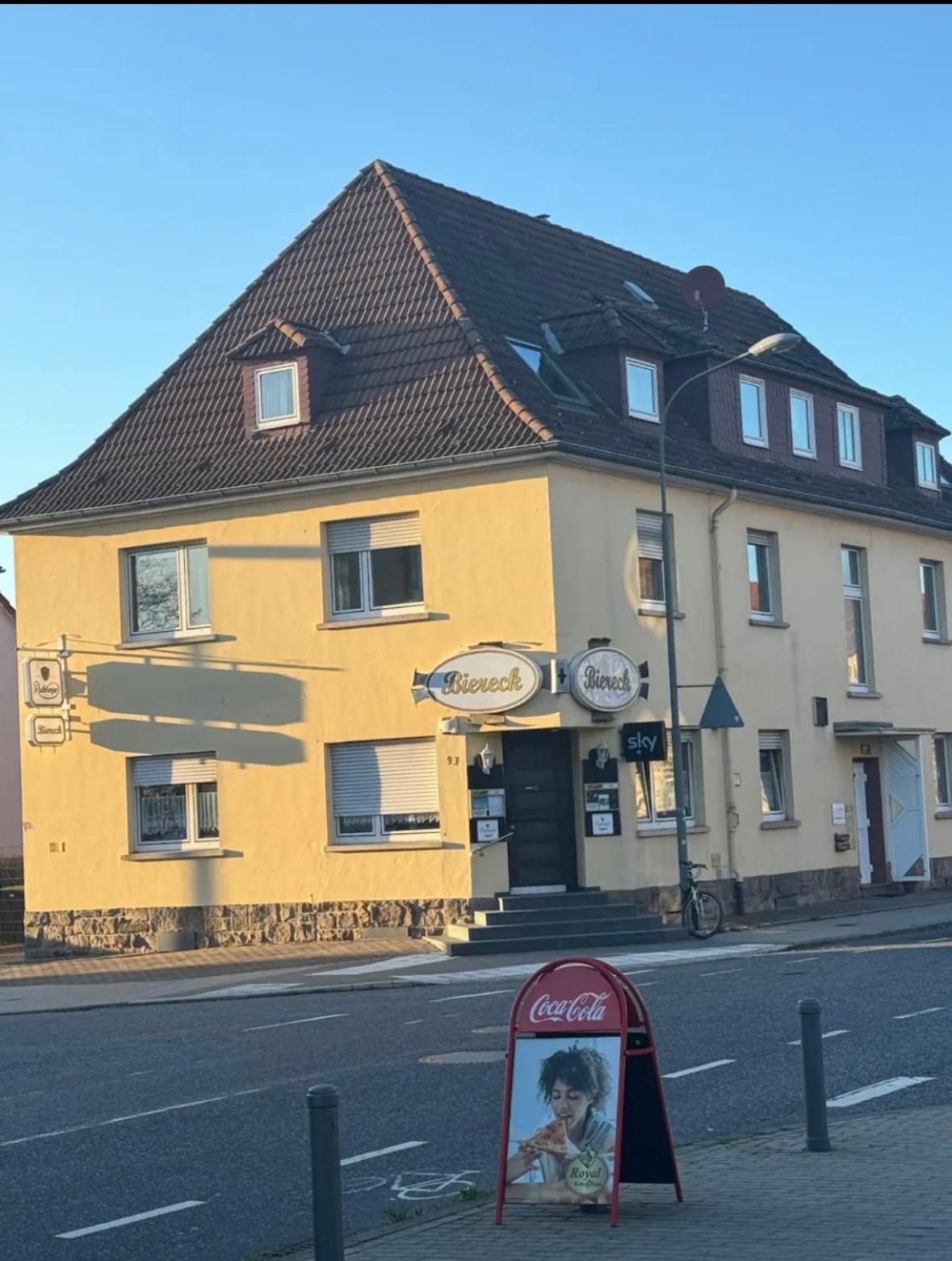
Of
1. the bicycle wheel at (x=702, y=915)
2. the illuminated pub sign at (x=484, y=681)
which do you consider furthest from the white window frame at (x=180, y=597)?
the bicycle wheel at (x=702, y=915)

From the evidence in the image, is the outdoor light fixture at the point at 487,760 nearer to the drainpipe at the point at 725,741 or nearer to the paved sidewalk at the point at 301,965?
the paved sidewalk at the point at 301,965

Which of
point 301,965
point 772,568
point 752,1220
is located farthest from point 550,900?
point 752,1220

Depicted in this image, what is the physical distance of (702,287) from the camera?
35.3 m

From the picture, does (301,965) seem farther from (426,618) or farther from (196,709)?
(196,709)

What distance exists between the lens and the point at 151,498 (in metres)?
28.8

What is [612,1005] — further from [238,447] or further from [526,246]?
[526,246]

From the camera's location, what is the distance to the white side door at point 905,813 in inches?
1323

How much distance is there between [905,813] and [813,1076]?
25.2 m

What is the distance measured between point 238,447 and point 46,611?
418 cm

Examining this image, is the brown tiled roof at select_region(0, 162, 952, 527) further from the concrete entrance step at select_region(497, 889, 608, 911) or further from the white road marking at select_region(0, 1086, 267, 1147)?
the white road marking at select_region(0, 1086, 267, 1147)

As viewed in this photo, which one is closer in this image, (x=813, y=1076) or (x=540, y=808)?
(x=813, y=1076)

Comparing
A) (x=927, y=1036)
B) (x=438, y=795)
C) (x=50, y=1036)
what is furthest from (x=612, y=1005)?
(x=438, y=795)

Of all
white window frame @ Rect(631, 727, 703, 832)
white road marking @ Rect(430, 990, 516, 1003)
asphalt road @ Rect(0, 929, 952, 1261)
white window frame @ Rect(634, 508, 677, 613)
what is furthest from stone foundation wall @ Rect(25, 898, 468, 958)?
white road marking @ Rect(430, 990, 516, 1003)

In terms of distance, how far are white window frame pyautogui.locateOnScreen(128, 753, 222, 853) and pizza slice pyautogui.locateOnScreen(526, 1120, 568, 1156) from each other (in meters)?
20.5
